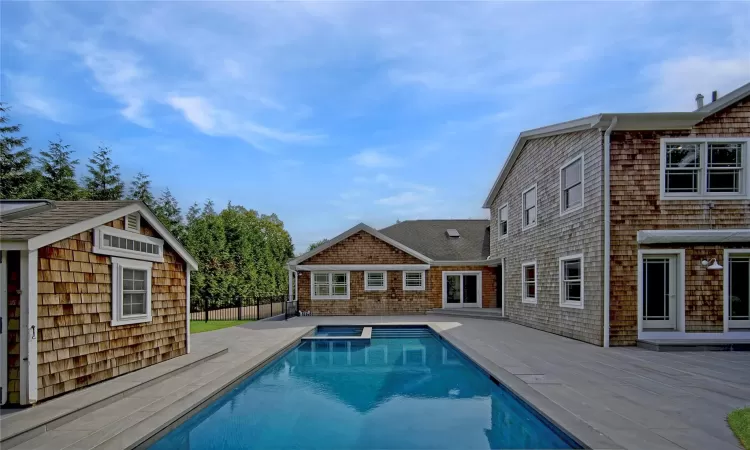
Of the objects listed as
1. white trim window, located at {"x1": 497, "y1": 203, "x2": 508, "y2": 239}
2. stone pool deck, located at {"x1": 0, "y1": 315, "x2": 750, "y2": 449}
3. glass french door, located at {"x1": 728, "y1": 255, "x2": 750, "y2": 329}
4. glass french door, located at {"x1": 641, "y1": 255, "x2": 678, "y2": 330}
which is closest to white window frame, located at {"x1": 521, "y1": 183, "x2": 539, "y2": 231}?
white trim window, located at {"x1": 497, "y1": 203, "x2": 508, "y2": 239}

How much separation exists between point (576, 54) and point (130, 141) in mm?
18565

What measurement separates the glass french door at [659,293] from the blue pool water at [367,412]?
484cm

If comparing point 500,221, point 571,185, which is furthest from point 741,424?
point 500,221

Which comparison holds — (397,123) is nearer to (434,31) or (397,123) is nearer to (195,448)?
→ (434,31)

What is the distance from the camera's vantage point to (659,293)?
1045 cm

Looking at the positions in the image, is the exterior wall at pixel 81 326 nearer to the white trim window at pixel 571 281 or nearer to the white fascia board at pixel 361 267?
the white trim window at pixel 571 281

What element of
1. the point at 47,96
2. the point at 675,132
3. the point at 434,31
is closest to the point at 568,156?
the point at 675,132

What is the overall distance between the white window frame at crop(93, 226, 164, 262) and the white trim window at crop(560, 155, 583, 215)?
10.3 metres

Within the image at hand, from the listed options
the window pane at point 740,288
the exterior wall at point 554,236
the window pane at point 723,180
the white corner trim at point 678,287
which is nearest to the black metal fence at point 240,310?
the exterior wall at point 554,236

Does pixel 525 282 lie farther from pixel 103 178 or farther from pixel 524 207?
pixel 103 178

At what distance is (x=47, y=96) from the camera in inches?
541

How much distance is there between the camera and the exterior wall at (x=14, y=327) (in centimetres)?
535

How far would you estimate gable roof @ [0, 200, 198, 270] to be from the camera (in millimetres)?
5432

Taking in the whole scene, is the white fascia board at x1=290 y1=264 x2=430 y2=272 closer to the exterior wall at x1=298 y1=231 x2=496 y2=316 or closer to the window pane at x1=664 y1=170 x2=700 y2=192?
the exterior wall at x1=298 y1=231 x2=496 y2=316
